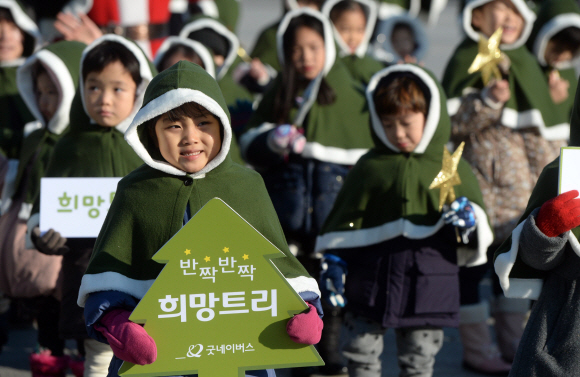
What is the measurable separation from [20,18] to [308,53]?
7.27ft

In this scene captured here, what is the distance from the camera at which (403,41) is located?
8.39 metres

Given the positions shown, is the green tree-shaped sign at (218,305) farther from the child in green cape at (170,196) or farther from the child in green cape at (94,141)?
the child in green cape at (94,141)

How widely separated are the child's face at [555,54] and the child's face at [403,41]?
220 cm

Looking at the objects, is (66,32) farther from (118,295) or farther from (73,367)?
(118,295)

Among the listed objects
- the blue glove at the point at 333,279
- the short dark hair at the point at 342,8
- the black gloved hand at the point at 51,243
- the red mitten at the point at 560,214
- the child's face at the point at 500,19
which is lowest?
the blue glove at the point at 333,279

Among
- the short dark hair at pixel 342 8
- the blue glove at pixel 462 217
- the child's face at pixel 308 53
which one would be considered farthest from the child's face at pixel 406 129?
the short dark hair at pixel 342 8

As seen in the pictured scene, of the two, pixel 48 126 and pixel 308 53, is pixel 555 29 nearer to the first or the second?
pixel 308 53

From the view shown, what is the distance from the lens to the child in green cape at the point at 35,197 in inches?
184

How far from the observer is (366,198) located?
4.28 m

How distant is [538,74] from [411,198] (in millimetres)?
1952

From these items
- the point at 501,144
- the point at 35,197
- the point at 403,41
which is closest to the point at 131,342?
the point at 35,197

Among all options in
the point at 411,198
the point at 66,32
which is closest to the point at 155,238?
the point at 411,198

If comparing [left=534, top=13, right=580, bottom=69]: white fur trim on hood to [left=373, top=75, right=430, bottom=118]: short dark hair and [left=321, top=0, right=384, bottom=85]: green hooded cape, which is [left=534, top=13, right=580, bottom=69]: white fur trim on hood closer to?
[left=321, top=0, right=384, bottom=85]: green hooded cape

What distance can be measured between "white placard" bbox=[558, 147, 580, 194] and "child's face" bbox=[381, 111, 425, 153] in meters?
1.20
